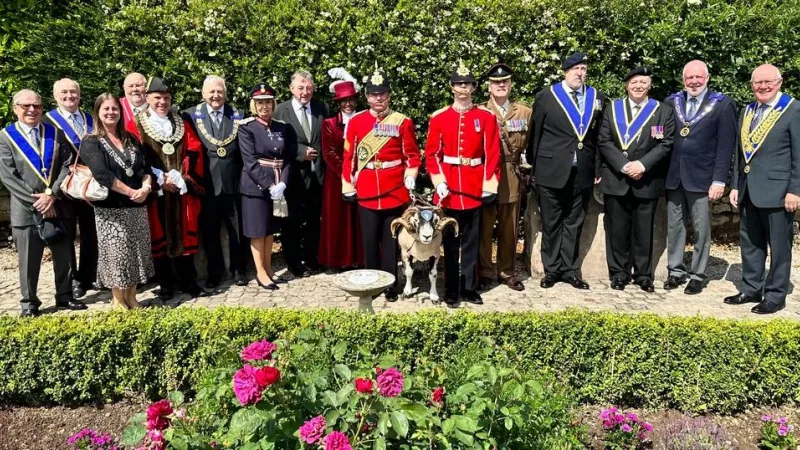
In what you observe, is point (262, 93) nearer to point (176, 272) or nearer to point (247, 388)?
point (176, 272)

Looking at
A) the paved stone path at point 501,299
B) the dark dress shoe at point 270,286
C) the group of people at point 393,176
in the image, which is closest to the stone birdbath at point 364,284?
the paved stone path at point 501,299

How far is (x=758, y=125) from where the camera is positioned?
5.12m

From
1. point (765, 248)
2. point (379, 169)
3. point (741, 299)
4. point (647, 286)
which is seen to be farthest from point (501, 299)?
point (765, 248)

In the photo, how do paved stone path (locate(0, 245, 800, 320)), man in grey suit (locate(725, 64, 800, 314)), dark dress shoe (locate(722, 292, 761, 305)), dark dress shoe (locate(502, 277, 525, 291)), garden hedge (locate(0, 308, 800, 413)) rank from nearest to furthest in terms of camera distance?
garden hedge (locate(0, 308, 800, 413)), man in grey suit (locate(725, 64, 800, 314)), paved stone path (locate(0, 245, 800, 320)), dark dress shoe (locate(722, 292, 761, 305)), dark dress shoe (locate(502, 277, 525, 291))

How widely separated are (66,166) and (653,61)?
227 inches

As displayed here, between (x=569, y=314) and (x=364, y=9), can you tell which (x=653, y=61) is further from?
(x=569, y=314)

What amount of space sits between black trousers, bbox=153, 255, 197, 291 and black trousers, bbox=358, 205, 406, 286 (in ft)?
5.48

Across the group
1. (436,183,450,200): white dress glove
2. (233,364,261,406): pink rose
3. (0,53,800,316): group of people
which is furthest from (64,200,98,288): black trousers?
(233,364,261,406): pink rose

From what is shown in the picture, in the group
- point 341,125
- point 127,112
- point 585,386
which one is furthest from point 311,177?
point 585,386

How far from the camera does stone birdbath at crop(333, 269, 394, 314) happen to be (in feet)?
13.9

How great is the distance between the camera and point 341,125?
5781 millimetres

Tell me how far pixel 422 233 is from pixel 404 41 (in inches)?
98.5

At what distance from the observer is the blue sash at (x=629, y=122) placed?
18.0 feet

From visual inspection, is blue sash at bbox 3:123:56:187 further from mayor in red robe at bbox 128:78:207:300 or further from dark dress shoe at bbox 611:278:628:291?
dark dress shoe at bbox 611:278:628:291
